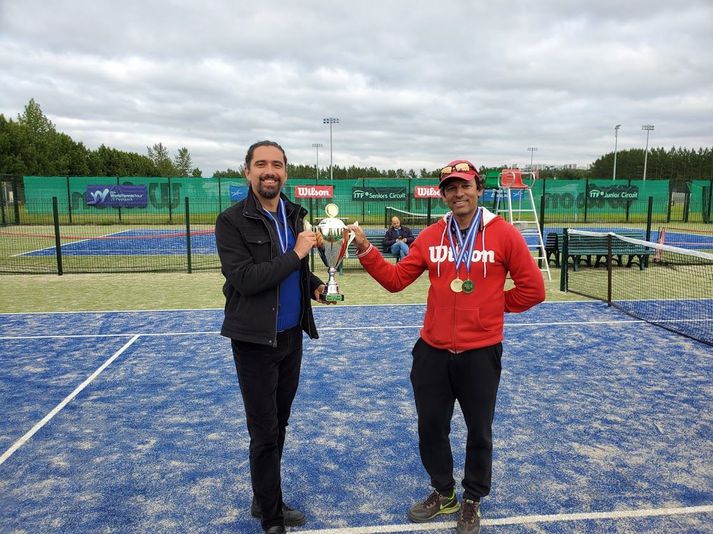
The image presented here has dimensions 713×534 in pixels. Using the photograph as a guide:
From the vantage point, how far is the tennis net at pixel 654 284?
8672 millimetres

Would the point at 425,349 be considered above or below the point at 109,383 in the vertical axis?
above

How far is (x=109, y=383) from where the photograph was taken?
5.85m

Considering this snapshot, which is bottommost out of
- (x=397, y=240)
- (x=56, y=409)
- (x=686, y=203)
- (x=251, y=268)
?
(x=56, y=409)

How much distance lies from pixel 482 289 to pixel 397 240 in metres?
10.9

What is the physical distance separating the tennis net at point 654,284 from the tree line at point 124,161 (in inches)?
539

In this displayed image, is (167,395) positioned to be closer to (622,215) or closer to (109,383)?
(109,383)

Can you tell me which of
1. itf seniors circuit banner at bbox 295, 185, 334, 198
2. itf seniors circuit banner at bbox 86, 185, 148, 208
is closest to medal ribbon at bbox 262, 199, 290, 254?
itf seniors circuit banner at bbox 295, 185, 334, 198

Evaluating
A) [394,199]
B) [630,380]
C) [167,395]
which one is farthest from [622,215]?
[167,395]

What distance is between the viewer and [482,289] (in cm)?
316

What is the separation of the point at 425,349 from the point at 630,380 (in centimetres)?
366

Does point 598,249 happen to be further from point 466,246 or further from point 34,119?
point 34,119

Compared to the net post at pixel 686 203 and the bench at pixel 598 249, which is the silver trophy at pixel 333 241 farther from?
the net post at pixel 686 203

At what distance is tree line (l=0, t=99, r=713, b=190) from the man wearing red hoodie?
85.1ft

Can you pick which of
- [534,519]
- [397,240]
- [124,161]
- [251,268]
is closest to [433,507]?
[534,519]
